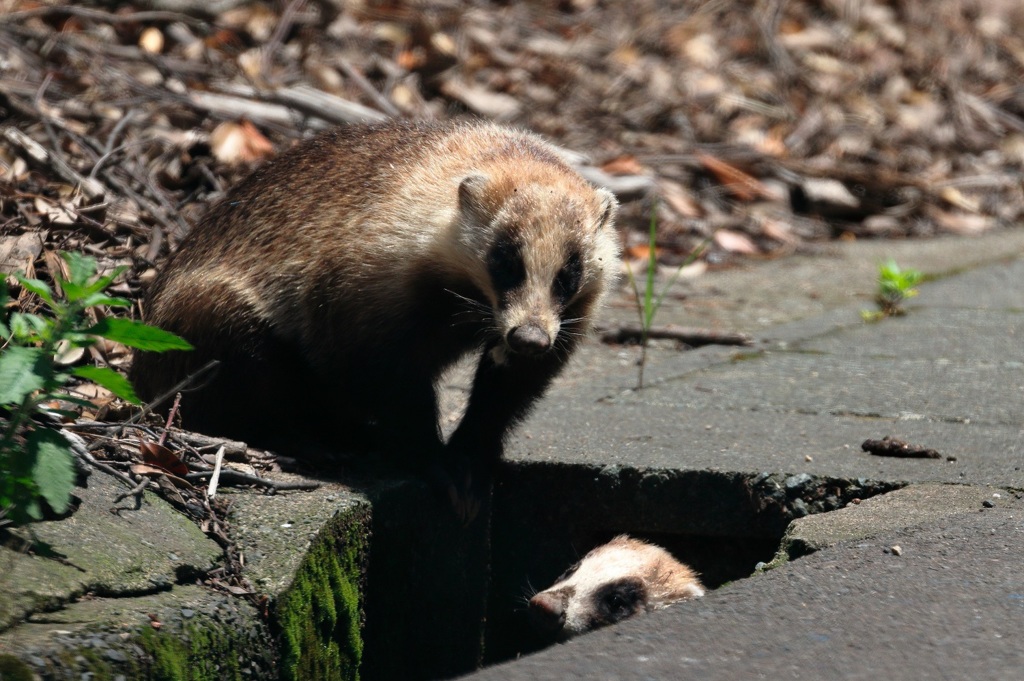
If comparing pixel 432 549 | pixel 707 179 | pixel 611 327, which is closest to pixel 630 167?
pixel 707 179

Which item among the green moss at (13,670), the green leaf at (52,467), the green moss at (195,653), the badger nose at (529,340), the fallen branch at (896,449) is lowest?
the fallen branch at (896,449)

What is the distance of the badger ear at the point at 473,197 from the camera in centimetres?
382

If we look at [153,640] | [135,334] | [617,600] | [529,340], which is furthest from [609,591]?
[135,334]

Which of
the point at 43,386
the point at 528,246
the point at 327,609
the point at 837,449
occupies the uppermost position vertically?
the point at 43,386

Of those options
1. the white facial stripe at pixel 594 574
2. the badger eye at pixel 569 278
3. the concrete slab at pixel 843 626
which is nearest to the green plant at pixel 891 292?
the badger eye at pixel 569 278

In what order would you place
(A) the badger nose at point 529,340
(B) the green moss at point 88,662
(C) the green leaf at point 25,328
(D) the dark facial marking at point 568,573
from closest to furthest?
(B) the green moss at point 88,662 → (C) the green leaf at point 25,328 → (A) the badger nose at point 529,340 → (D) the dark facial marking at point 568,573

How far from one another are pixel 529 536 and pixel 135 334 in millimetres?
2007

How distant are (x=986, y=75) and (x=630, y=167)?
5.13 m

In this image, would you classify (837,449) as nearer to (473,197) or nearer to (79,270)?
(473,197)

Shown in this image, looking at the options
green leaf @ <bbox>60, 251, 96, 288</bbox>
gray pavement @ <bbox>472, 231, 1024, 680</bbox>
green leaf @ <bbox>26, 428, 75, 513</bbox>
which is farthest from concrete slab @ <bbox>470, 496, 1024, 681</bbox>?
green leaf @ <bbox>60, 251, 96, 288</bbox>

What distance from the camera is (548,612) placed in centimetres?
357

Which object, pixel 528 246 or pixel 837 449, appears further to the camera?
pixel 837 449

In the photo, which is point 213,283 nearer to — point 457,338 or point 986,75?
point 457,338

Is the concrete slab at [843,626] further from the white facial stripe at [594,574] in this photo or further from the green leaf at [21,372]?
the green leaf at [21,372]
